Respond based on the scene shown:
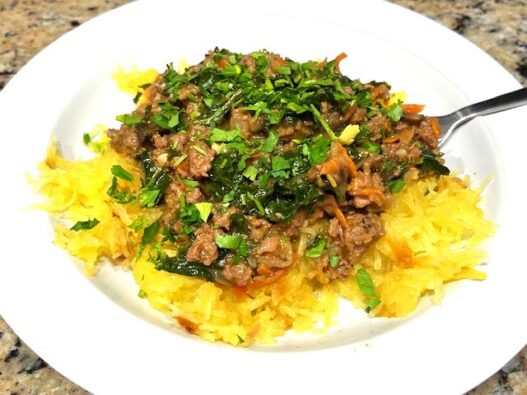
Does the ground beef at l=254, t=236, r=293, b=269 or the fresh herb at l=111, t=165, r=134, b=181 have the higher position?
the fresh herb at l=111, t=165, r=134, b=181

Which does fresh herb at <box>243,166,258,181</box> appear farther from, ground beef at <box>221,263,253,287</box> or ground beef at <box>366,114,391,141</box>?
ground beef at <box>366,114,391,141</box>

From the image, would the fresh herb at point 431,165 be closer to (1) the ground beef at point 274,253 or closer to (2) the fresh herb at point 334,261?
(2) the fresh herb at point 334,261

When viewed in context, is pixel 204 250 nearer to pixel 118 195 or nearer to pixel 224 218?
pixel 224 218

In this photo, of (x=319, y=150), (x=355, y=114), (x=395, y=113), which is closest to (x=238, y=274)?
(x=319, y=150)

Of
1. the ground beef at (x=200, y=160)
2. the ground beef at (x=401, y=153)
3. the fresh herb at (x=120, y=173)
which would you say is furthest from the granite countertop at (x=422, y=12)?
the ground beef at (x=200, y=160)

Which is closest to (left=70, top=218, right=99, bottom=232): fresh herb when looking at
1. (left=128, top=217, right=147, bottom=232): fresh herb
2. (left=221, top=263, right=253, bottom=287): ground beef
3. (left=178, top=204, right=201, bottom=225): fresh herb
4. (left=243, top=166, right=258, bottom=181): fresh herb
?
(left=128, top=217, right=147, bottom=232): fresh herb

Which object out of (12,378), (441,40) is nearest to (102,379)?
(12,378)
